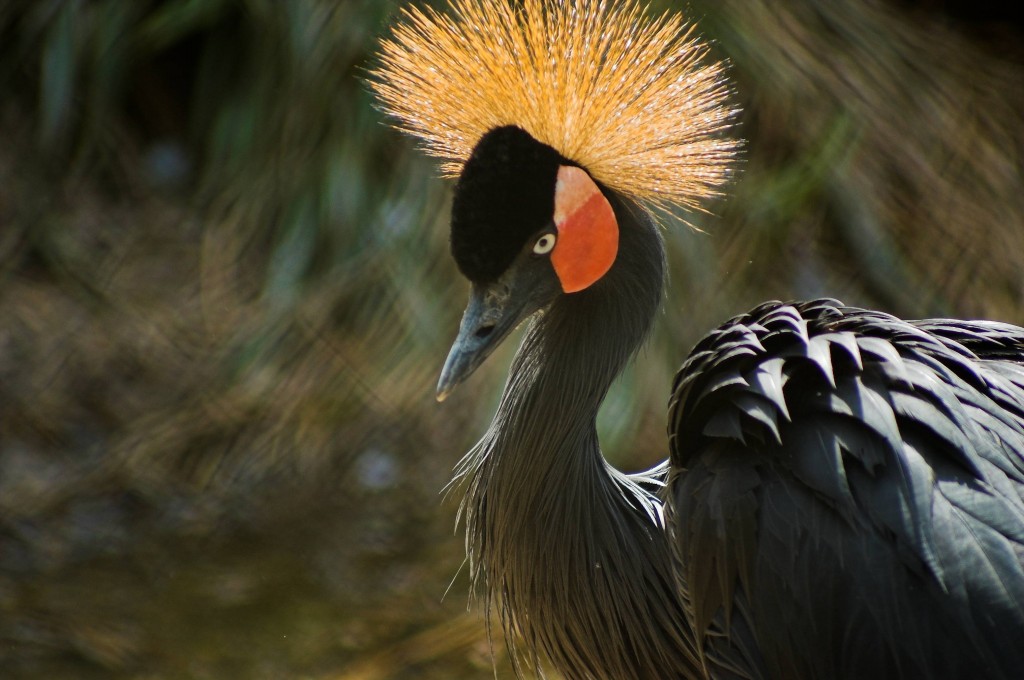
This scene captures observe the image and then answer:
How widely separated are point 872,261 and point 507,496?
1.79 metres

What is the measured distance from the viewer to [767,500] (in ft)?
4.44

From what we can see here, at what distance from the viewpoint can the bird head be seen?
147cm

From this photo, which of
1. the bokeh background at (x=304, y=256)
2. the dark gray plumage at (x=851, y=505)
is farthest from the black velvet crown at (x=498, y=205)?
the bokeh background at (x=304, y=256)

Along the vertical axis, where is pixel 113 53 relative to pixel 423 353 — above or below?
above

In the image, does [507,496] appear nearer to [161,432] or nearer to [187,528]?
[187,528]

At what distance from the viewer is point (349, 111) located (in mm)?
2947

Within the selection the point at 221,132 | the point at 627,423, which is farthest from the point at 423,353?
the point at 221,132

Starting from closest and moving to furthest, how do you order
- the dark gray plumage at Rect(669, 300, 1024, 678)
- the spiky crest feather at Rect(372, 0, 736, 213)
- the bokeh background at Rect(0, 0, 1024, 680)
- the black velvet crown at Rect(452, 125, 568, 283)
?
the dark gray plumage at Rect(669, 300, 1024, 678) < the black velvet crown at Rect(452, 125, 568, 283) < the spiky crest feather at Rect(372, 0, 736, 213) < the bokeh background at Rect(0, 0, 1024, 680)

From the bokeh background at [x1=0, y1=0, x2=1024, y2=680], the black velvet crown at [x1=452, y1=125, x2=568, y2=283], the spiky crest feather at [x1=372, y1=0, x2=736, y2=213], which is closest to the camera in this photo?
the black velvet crown at [x1=452, y1=125, x2=568, y2=283]

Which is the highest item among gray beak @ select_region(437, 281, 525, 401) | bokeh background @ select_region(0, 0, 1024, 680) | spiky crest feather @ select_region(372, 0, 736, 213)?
spiky crest feather @ select_region(372, 0, 736, 213)

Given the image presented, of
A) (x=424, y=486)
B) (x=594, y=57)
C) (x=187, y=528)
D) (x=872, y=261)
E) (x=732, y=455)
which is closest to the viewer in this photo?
(x=732, y=455)

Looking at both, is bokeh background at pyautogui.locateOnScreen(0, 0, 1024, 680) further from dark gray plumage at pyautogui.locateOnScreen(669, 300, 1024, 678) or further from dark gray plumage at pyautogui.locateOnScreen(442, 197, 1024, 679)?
dark gray plumage at pyautogui.locateOnScreen(669, 300, 1024, 678)

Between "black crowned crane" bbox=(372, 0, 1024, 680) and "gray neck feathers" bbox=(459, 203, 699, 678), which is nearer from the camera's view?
"black crowned crane" bbox=(372, 0, 1024, 680)

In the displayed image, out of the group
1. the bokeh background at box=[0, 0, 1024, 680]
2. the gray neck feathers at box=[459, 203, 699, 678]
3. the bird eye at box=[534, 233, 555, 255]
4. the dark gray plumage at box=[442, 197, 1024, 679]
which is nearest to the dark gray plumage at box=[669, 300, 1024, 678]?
the dark gray plumage at box=[442, 197, 1024, 679]
